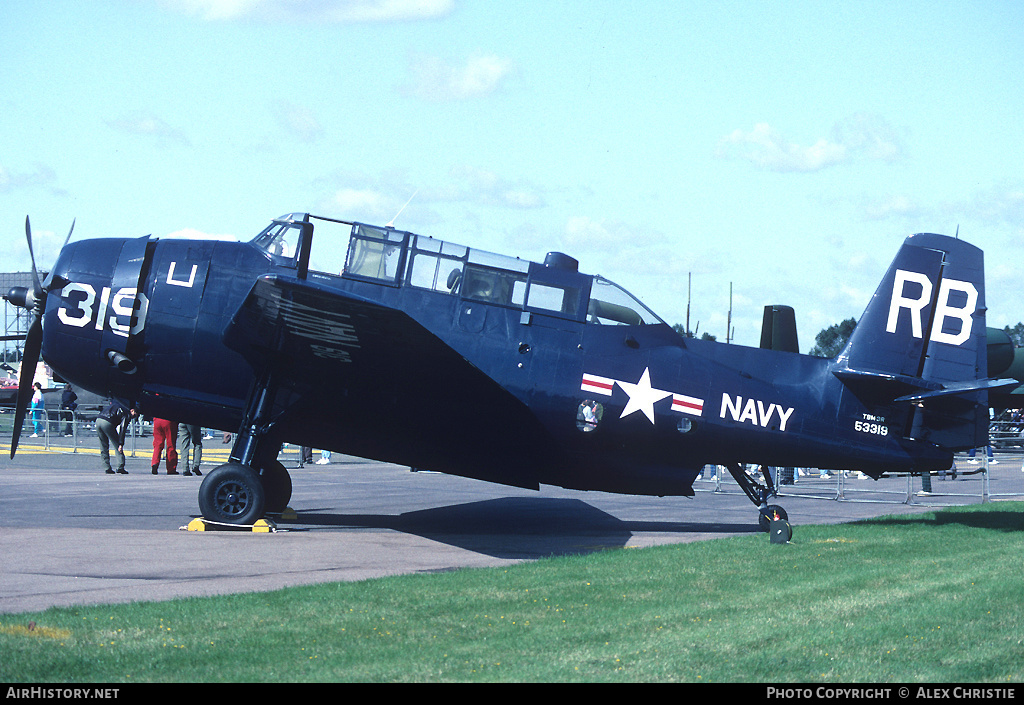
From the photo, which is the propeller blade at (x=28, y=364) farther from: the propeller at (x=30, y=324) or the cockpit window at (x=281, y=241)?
the cockpit window at (x=281, y=241)

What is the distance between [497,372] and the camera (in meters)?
12.9

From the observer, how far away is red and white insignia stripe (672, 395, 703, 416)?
13.4 metres

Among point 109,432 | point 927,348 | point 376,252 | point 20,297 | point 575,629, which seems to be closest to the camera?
point 575,629

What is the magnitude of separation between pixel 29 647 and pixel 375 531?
7.87 meters

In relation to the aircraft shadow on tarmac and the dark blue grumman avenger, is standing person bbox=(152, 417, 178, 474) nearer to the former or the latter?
the aircraft shadow on tarmac

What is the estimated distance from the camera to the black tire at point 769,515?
1295 cm

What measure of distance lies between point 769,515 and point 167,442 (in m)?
15.4

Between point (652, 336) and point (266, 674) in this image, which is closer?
Result: point (266, 674)

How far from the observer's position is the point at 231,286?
42.4 feet

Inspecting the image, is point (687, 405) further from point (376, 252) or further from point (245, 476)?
point (245, 476)

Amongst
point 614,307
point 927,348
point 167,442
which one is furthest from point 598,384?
point 167,442

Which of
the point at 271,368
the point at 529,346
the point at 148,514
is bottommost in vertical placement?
the point at 148,514

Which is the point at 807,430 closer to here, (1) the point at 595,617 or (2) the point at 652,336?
(2) the point at 652,336

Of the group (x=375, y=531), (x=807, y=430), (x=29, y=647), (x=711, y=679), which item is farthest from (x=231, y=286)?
(x=711, y=679)
